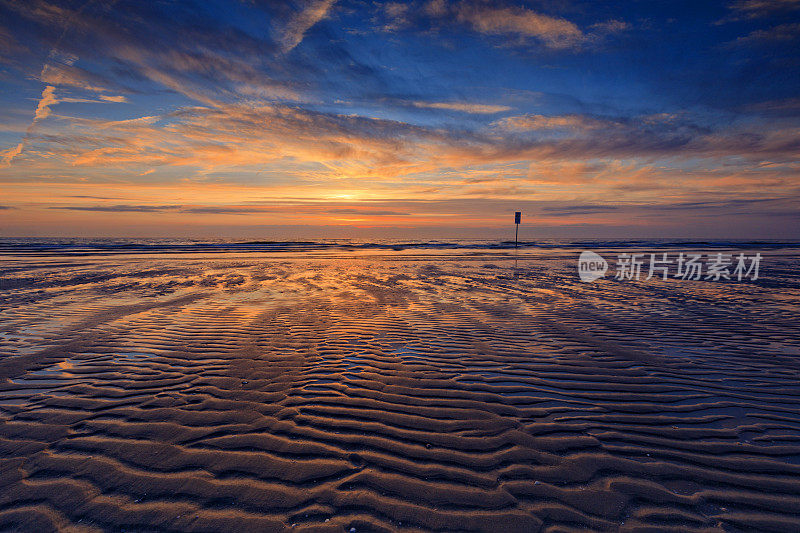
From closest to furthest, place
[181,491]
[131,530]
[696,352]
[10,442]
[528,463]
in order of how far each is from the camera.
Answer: [131,530], [181,491], [528,463], [10,442], [696,352]

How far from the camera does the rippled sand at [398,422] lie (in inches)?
113

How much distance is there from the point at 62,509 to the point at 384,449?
8.61 feet

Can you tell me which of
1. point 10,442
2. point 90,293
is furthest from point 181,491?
point 90,293

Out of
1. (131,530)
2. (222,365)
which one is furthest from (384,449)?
(222,365)

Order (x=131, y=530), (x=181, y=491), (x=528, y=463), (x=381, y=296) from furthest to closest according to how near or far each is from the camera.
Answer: (x=381, y=296) < (x=528, y=463) < (x=181, y=491) < (x=131, y=530)

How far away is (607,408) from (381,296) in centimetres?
859

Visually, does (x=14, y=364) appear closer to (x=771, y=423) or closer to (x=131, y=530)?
(x=131, y=530)

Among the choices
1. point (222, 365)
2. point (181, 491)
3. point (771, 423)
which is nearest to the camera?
point (181, 491)

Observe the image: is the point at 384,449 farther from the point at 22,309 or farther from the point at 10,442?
the point at 22,309

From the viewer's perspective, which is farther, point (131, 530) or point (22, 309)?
point (22, 309)

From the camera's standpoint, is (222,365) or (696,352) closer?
(222,365)

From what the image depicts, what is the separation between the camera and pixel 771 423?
412 cm

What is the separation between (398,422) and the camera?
4172 millimetres

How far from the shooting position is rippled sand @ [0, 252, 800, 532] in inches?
113
